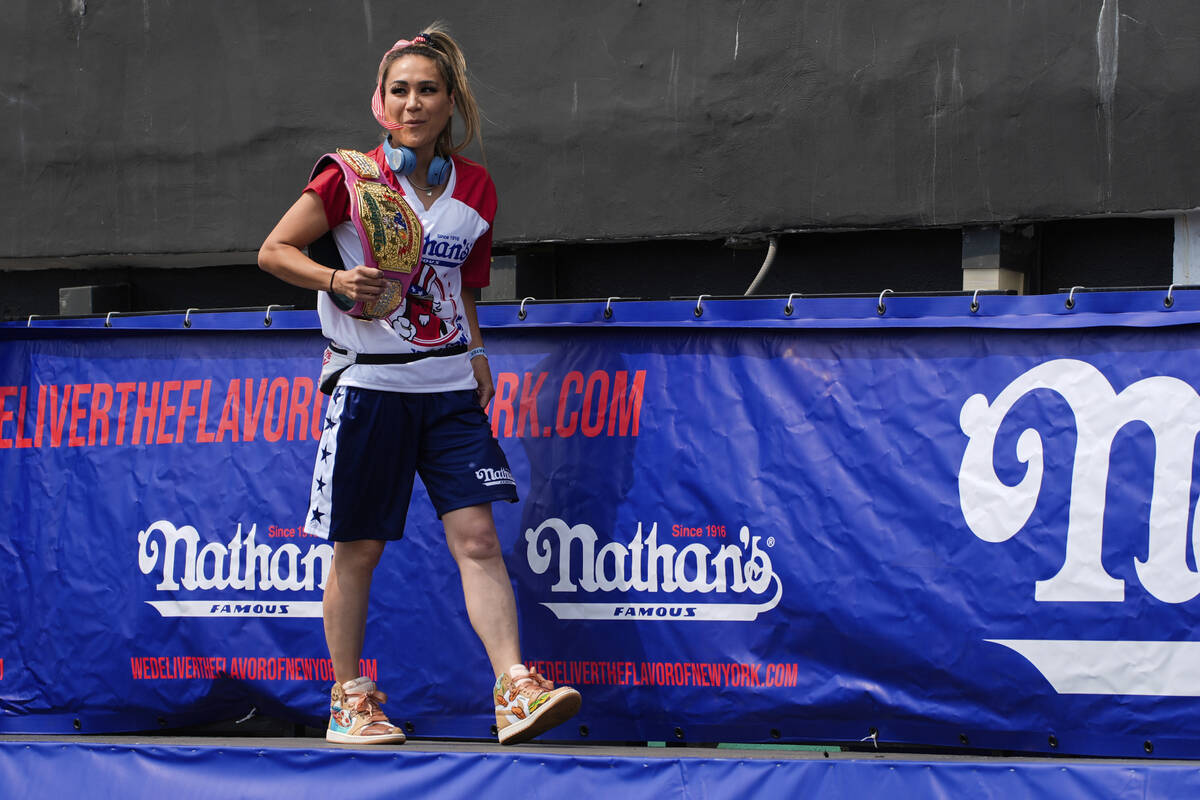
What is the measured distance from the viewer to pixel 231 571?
4.80 m

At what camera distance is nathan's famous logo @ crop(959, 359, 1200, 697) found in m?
3.92

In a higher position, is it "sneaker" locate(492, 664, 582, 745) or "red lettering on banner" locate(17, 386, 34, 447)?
"red lettering on banner" locate(17, 386, 34, 447)

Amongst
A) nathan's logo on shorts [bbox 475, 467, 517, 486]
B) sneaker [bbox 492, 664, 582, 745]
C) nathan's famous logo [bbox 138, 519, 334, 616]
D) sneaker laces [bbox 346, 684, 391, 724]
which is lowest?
sneaker laces [bbox 346, 684, 391, 724]

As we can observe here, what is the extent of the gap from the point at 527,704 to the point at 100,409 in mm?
2072

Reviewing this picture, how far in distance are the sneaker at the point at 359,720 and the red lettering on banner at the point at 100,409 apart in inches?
55.7

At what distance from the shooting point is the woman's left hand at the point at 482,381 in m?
4.46

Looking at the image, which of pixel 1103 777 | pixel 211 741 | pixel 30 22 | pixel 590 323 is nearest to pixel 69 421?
pixel 211 741

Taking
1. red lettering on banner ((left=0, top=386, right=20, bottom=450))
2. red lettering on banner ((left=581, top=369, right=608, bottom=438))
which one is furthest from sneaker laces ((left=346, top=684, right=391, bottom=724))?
red lettering on banner ((left=0, top=386, right=20, bottom=450))

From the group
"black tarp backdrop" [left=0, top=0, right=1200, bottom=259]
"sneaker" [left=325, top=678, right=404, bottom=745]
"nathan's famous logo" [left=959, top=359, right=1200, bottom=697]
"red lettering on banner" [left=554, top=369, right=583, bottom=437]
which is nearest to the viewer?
"nathan's famous logo" [left=959, top=359, right=1200, bottom=697]

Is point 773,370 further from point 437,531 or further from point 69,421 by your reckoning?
point 69,421

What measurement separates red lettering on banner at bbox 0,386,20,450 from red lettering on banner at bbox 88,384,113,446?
1.01ft

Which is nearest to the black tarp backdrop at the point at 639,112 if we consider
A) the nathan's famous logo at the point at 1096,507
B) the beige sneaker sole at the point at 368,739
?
the nathan's famous logo at the point at 1096,507

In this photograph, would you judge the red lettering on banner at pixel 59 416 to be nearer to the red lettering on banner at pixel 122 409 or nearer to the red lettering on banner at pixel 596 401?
the red lettering on banner at pixel 122 409

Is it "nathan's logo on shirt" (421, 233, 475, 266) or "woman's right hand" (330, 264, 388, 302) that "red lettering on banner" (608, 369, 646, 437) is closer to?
"nathan's logo on shirt" (421, 233, 475, 266)
